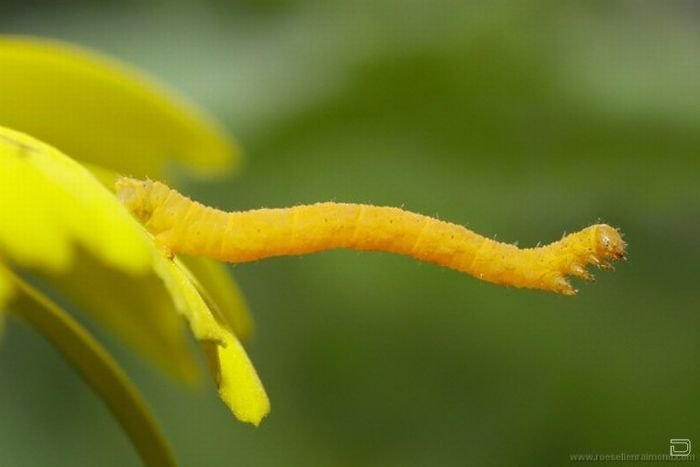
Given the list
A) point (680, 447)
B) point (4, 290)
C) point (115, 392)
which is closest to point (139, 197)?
point (115, 392)

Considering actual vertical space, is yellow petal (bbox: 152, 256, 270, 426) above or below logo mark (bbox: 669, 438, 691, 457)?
below

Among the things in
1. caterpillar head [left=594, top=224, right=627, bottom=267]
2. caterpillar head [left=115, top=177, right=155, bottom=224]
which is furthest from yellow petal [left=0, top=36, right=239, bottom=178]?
caterpillar head [left=594, top=224, right=627, bottom=267]

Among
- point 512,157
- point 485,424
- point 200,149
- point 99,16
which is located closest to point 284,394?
point 485,424

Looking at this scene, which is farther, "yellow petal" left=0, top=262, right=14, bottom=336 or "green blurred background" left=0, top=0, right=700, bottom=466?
"green blurred background" left=0, top=0, right=700, bottom=466

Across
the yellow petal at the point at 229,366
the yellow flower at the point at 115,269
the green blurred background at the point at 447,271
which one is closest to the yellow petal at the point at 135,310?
the yellow flower at the point at 115,269

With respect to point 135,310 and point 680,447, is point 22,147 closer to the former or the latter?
point 135,310

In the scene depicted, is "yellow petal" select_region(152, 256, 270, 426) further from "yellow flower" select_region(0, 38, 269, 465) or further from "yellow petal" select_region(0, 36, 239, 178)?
"yellow petal" select_region(0, 36, 239, 178)
